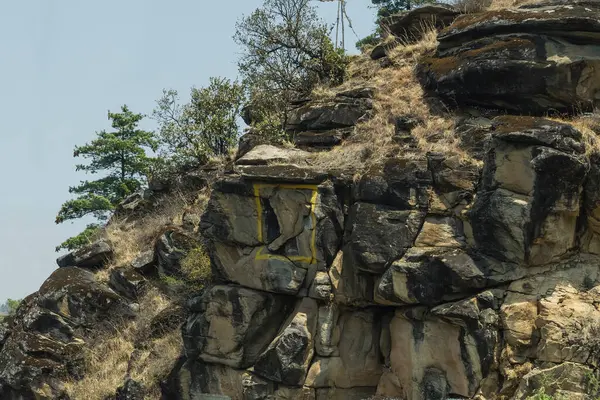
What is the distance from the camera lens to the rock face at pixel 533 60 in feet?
54.4

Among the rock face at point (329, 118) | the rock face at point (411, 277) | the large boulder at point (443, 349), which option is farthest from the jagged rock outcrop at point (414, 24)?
the large boulder at point (443, 349)

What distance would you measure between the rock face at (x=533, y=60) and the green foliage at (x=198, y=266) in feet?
24.0

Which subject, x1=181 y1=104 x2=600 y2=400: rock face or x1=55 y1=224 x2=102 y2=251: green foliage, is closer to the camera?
x1=181 y1=104 x2=600 y2=400: rock face

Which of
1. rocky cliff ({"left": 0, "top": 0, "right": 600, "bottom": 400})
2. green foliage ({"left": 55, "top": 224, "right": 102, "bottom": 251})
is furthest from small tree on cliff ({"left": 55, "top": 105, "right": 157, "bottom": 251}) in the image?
rocky cliff ({"left": 0, "top": 0, "right": 600, "bottom": 400})

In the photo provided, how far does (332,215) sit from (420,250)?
2.20m

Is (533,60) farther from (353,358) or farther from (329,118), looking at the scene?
(353,358)

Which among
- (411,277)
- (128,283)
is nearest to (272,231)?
(411,277)

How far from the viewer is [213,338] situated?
17.1 meters

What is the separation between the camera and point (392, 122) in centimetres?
1872

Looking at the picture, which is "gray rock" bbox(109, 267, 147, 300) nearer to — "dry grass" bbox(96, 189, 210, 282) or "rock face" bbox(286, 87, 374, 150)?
"dry grass" bbox(96, 189, 210, 282)

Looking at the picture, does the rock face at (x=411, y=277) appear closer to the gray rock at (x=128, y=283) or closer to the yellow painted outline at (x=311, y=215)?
the yellow painted outline at (x=311, y=215)

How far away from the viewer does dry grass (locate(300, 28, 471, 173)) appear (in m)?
17.1

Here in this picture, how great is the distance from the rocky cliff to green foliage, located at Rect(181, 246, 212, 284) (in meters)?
0.14

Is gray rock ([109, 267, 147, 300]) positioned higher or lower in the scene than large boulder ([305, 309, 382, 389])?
higher
